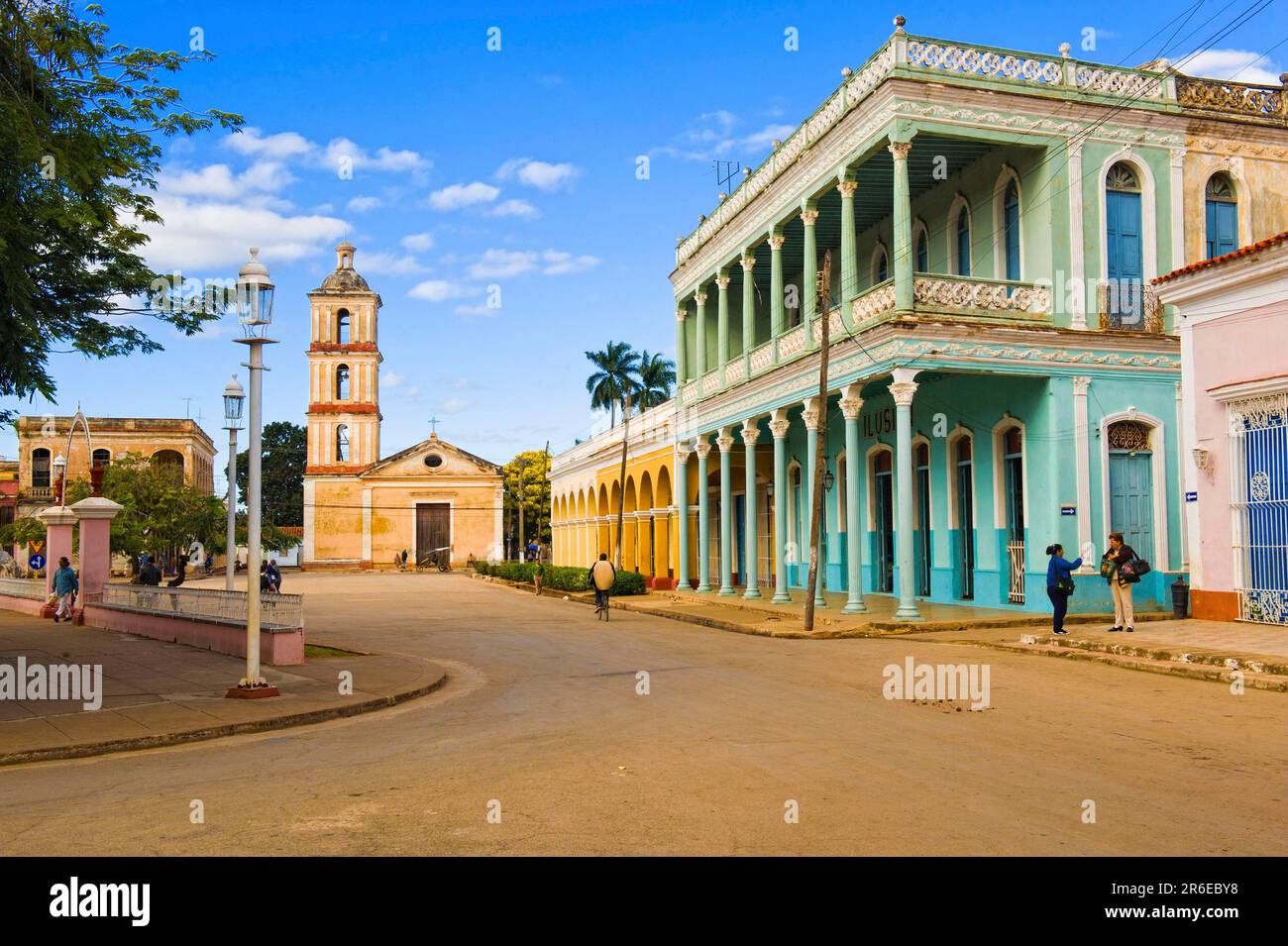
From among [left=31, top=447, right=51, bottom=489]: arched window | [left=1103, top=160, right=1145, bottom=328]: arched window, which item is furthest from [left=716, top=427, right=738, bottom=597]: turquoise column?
[left=31, top=447, right=51, bottom=489]: arched window

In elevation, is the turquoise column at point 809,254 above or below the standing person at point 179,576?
above

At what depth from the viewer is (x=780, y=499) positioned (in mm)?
24281

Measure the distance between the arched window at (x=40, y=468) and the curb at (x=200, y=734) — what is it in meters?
70.6

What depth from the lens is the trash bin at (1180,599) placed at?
17.6m

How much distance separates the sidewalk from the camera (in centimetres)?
886

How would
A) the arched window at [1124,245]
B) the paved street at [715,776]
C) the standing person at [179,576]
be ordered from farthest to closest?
1. the standing person at [179,576]
2. the arched window at [1124,245]
3. the paved street at [715,776]

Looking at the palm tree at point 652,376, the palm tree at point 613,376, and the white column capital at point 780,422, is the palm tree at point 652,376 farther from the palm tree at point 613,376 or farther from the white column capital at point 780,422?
the white column capital at point 780,422

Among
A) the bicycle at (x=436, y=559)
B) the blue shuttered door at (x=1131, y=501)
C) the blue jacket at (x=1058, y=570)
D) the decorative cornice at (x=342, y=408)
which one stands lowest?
the bicycle at (x=436, y=559)

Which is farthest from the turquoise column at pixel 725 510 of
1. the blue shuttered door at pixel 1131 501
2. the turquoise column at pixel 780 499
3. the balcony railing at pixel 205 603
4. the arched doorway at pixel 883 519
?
the balcony railing at pixel 205 603

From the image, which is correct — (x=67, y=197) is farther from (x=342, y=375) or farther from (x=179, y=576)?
(x=342, y=375)

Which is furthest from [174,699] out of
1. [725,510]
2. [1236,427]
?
[725,510]

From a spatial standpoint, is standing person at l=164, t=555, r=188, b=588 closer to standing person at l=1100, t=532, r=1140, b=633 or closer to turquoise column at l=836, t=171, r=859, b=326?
turquoise column at l=836, t=171, r=859, b=326

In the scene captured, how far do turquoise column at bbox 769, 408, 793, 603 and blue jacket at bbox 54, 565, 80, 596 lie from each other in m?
15.7

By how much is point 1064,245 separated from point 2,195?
16633 mm
